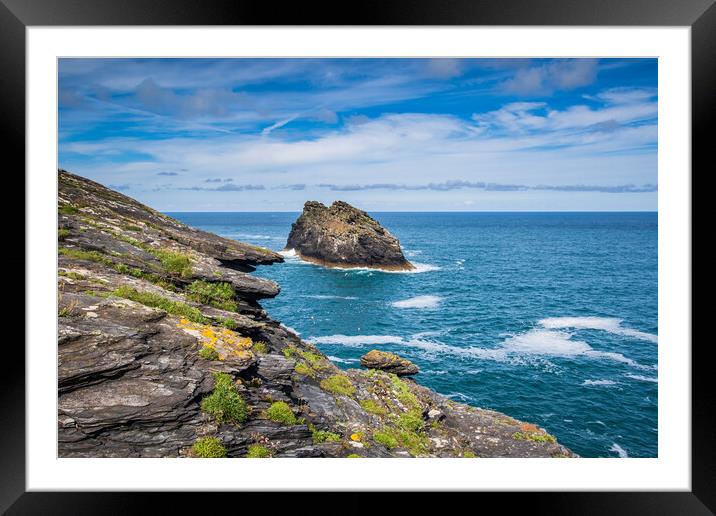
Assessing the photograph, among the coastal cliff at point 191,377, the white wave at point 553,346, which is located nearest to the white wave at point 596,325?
the white wave at point 553,346

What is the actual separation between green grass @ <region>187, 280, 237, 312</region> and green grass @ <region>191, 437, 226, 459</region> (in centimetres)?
367

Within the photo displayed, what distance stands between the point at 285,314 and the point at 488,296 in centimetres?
2158

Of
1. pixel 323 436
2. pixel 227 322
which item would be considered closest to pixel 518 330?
pixel 323 436

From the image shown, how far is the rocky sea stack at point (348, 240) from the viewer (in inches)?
2160

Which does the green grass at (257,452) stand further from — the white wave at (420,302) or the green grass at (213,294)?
the white wave at (420,302)

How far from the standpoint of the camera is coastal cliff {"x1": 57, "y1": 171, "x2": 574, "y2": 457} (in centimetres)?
548

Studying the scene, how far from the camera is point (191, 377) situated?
6.00m

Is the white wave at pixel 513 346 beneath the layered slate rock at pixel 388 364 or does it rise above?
beneath

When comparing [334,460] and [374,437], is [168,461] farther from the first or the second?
[374,437]

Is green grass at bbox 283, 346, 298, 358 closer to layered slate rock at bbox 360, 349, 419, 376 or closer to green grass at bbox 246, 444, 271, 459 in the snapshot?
green grass at bbox 246, 444, 271, 459
